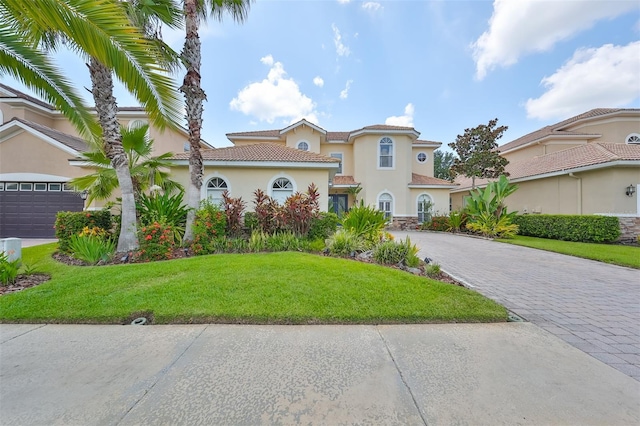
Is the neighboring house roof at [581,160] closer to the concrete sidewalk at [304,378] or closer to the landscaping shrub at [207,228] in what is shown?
the concrete sidewalk at [304,378]

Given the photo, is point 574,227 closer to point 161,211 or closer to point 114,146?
point 161,211

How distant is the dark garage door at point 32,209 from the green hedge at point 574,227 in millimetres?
24951

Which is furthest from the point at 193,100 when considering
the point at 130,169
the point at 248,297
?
the point at 248,297

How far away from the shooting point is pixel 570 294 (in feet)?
16.5

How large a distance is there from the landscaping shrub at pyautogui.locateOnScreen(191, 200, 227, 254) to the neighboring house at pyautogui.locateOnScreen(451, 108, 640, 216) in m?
18.2

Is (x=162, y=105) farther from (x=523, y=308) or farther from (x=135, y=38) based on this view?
(x=523, y=308)

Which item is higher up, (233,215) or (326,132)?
(326,132)

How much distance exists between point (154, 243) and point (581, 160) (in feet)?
69.9

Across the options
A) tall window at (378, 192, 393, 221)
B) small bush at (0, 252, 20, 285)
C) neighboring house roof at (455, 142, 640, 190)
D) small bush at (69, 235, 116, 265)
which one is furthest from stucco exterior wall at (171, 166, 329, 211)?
neighboring house roof at (455, 142, 640, 190)

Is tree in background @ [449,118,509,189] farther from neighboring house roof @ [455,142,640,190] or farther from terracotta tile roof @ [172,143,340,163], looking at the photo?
terracotta tile roof @ [172,143,340,163]

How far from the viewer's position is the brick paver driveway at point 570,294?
126 inches

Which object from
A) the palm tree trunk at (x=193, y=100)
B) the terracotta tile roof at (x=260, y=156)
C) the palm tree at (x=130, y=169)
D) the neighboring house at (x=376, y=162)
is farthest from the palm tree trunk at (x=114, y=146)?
the neighboring house at (x=376, y=162)

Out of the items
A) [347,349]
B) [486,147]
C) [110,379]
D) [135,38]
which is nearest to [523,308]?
[347,349]

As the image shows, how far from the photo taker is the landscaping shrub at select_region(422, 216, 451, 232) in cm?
1733
